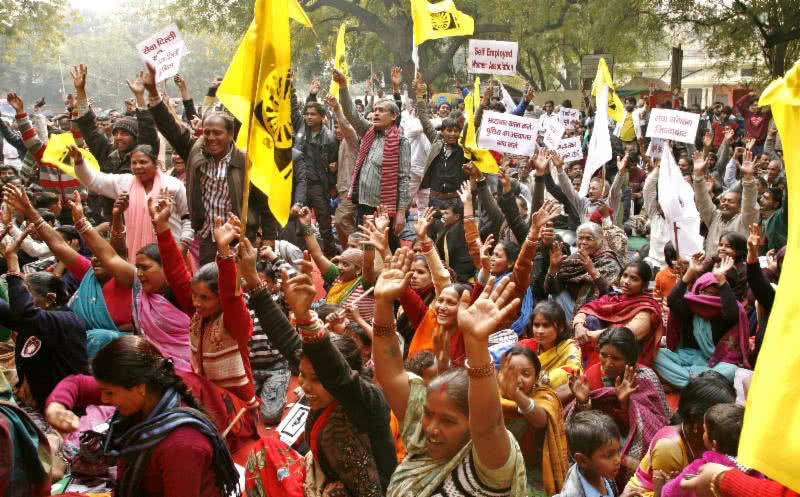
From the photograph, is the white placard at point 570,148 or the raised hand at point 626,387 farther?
the white placard at point 570,148

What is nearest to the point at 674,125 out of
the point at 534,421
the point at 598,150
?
the point at 598,150

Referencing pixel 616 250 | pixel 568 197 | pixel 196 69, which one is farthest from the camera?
pixel 196 69

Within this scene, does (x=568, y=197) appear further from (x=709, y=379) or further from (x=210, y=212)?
(x=709, y=379)

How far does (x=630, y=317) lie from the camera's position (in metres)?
4.98

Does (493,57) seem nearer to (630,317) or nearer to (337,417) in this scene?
(630,317)

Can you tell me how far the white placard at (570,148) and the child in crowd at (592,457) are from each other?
5645mm

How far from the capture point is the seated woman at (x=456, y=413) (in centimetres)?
221

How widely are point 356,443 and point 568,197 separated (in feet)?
17.1

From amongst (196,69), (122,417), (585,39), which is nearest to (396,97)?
(122,417)

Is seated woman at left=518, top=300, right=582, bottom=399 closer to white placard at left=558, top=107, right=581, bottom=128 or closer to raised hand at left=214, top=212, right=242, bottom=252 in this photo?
raised hand at left=214, top=212, right=242, bottom=252

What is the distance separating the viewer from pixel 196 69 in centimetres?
6400

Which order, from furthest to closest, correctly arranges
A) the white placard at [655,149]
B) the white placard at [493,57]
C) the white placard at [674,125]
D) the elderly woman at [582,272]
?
the white placard at [655,149]
the white placard at [493,57]
the white placard at [674,125]
the elderly woman at [582,272]

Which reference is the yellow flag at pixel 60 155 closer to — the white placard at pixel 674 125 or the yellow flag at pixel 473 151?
the yellow flag at pixel 473 151

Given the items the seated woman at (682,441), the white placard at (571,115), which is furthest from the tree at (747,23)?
the seated woman at (682,441)
